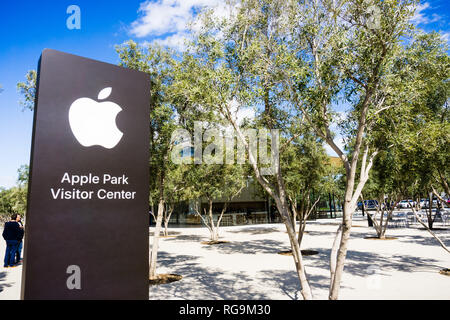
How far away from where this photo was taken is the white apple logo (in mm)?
3262

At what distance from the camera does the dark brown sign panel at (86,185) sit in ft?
9.63

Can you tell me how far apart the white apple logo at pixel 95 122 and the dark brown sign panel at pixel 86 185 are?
0.01 m

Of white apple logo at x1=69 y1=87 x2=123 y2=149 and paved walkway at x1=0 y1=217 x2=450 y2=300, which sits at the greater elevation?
white apple logo at x1=69 y1=87 x2=123 y2=149

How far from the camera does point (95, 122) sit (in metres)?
3.36

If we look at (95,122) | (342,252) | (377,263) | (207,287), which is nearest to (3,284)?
(207,287)

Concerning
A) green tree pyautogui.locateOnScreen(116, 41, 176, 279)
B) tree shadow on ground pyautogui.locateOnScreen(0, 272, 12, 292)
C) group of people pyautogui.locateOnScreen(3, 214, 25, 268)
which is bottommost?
tree shadow on ground pyautogui.locateOnScreen(0, 272, 12, 292)

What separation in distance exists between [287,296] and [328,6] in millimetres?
7471

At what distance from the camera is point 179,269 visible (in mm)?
12008

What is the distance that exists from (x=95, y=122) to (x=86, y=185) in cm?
74

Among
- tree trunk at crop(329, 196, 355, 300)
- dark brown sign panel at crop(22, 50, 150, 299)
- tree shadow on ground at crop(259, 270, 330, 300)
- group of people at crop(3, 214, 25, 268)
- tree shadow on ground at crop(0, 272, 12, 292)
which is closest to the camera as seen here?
dark brown sign panel at crop(22, 50, 150, 299)

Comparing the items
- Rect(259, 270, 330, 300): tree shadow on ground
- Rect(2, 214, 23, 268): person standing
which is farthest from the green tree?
Rect(2, 214, 23, 268): person standing

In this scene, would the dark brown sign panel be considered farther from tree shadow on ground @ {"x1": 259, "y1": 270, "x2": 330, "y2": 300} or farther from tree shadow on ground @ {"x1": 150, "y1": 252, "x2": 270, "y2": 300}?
tree shadow on ground @ {"x1": 259, "y1": 270, "x2": 330, "y2": 300}

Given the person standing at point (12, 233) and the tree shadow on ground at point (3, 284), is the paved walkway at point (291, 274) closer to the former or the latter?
the tree shadow on ground at point (3, 284)

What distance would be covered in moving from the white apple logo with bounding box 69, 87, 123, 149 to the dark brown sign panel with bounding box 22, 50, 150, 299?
0.04 feet
